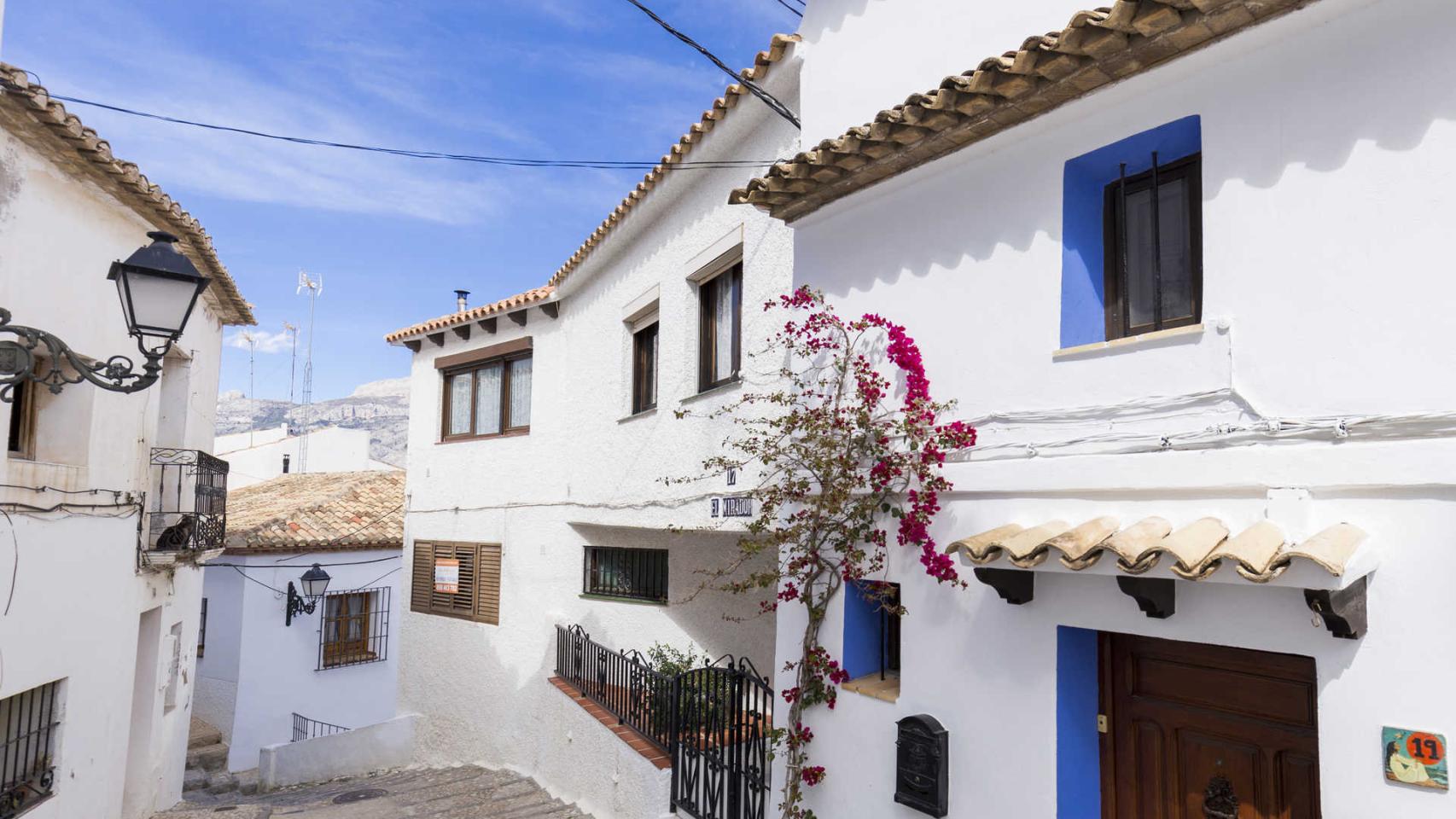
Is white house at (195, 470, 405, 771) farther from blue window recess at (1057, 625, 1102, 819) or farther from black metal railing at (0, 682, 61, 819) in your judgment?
blue window recess at (1057, 625, 1102, 819)

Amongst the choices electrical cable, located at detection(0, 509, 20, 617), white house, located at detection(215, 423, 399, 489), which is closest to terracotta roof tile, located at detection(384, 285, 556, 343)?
electrical cable, located at detection(0, 509, 20, 617)

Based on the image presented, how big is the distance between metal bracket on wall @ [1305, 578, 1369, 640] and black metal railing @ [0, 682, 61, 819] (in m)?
8.48

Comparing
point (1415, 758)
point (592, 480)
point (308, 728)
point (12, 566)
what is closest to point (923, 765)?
point (1415, 758)

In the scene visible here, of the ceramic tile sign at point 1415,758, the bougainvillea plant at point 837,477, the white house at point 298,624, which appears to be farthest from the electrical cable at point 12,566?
the white house at point 298,624

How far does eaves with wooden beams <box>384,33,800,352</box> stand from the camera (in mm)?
7001

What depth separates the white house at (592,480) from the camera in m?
7.94

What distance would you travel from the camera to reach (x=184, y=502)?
1057cm

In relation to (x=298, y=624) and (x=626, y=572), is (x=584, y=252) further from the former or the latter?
(x=298, y=624)

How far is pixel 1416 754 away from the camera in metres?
3.14

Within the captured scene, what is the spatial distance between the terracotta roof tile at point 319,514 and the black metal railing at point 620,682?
619cm

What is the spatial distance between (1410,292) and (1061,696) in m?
2.18

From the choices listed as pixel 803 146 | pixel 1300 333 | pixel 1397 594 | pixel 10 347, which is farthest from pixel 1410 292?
pixel 10 347

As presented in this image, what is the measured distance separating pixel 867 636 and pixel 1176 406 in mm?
2542

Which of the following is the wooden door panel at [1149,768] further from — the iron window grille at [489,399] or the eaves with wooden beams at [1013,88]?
the iron window grille at [489,399]
